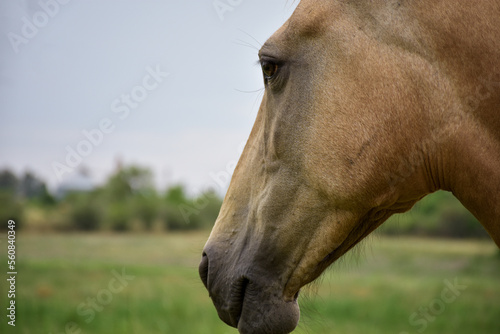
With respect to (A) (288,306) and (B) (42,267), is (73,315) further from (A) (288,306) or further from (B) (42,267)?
(A) (288,306)

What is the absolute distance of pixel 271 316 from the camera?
2123mm

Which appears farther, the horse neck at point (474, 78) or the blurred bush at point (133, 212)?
the blurred bush at point (133, 212)

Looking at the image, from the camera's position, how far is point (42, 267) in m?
9.83

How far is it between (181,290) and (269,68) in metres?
7.75

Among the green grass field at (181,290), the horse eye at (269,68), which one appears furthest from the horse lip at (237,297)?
the green grass field at (181,290)

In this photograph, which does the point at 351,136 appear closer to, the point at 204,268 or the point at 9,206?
the point at 204,268

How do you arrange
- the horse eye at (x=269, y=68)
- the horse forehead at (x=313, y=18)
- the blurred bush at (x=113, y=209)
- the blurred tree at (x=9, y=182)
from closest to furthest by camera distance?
the horse forehead at (x=313, y=18) → the horse eye at (x=269, y=68) → the blurred tree at (x=9, y=182) → the blurred bush at (x=113, y=209)

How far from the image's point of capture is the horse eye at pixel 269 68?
210 centimetres

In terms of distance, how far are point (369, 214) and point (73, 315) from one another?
6551mm

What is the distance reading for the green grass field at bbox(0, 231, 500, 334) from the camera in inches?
292

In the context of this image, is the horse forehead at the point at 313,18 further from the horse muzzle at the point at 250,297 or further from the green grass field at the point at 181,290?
the green grass field at the point at 181,290

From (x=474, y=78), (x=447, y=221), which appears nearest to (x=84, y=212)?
(x=447, y=221)

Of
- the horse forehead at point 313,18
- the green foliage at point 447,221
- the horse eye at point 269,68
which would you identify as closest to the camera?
the horse forehead at point 313,18

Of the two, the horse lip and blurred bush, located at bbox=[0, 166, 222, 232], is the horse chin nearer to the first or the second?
the horse lip
